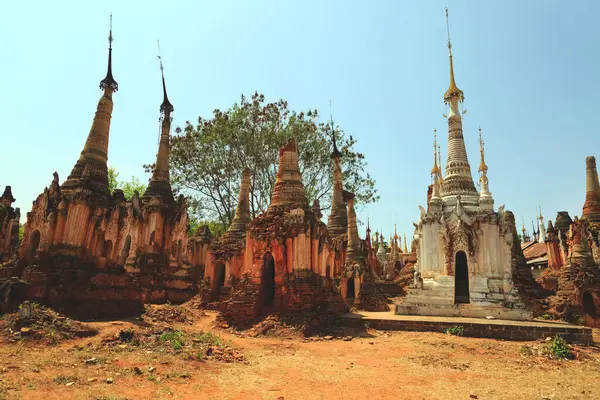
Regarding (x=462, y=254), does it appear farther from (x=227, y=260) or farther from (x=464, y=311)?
(x=227, y=260)

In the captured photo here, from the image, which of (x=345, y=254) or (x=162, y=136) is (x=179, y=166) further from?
(x=345, y=254)

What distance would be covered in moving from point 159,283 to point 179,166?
39.4 feet

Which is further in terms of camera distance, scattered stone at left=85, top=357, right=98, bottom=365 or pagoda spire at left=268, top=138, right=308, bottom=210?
pagoda spire at left=268, top=138, right=308, bottom=210

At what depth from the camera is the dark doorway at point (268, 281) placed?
1482 centimetres

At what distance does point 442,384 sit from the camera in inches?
303

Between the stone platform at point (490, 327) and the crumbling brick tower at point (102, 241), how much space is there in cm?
906

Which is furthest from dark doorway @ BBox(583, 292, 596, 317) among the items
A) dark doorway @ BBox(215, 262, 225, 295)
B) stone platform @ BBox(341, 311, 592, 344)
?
dark doorway @ BBox(215, 262, 225, 295)

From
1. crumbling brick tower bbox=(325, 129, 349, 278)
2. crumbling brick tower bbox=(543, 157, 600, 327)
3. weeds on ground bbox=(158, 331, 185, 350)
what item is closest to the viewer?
weeds on ground bbox=(158, 331, 185, 350)

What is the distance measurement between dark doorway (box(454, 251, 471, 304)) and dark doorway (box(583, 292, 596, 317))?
4728 millimetres

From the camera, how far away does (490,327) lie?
12422 mm

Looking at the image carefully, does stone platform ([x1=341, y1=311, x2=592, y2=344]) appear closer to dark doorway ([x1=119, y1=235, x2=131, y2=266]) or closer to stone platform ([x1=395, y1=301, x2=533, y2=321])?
stone platform ([x1=395, y1=301, x2=533, y2=321])

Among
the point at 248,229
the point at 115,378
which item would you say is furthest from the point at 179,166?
the point at 115,378

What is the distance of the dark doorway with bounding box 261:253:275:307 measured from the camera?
48.6 ft

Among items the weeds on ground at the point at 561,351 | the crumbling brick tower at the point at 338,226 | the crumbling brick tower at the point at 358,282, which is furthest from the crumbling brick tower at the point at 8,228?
the weeds on ground at the point at 561,351
